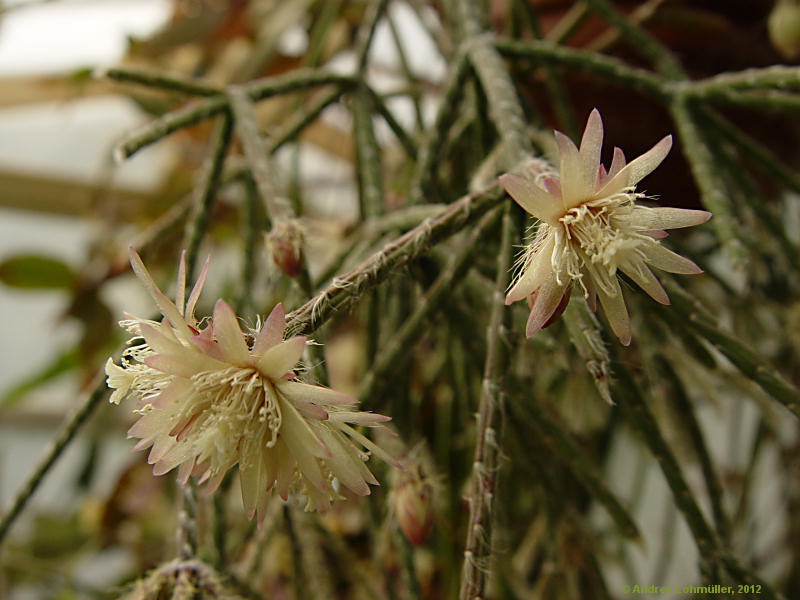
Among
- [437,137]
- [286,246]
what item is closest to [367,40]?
[437,137]

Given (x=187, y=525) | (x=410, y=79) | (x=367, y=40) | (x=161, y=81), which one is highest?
(x=410, y=79)

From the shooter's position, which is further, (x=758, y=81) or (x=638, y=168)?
(x=758, y=81)

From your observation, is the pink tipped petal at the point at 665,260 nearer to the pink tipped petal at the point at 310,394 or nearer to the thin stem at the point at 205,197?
the pink tipped petal at the point at 310,394

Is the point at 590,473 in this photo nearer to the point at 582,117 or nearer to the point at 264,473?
the point at 264,473

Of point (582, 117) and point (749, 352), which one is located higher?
point (582, 117)

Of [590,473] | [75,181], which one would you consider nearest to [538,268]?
[590,473]

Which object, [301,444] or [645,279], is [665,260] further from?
[301,444]
